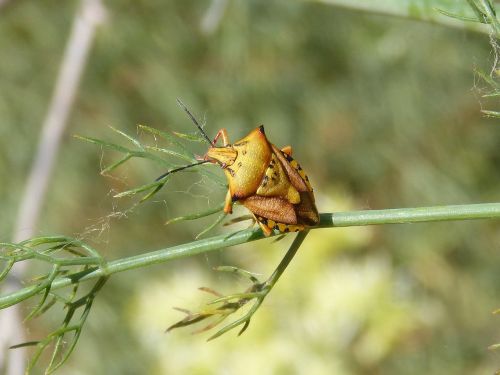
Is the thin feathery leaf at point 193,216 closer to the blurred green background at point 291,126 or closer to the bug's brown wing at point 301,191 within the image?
the bug's brown wing at point 301,191

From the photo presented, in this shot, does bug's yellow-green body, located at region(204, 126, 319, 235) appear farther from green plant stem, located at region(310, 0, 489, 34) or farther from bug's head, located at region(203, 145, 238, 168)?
green plant stem, located at region(310, 0, 489, 34)

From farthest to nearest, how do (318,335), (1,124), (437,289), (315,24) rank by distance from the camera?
(1,124), (315,24), (437,289), (318,335)

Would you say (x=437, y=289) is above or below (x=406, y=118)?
below

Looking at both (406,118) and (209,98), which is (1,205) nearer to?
(209,98)

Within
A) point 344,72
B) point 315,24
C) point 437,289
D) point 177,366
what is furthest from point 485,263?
point 177,366

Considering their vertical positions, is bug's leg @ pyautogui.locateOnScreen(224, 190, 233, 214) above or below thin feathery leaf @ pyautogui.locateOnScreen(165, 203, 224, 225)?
below

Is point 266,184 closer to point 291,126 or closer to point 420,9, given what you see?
point 420,9

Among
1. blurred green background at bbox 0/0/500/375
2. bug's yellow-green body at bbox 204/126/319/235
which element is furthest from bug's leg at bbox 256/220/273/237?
blurred green background at bbox 0/0/500/375

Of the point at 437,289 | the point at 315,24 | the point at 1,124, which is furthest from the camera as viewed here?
the point at 1,124

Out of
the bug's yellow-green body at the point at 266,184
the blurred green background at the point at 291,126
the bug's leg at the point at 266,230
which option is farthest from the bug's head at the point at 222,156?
the blurred green background at the point at 291,126
